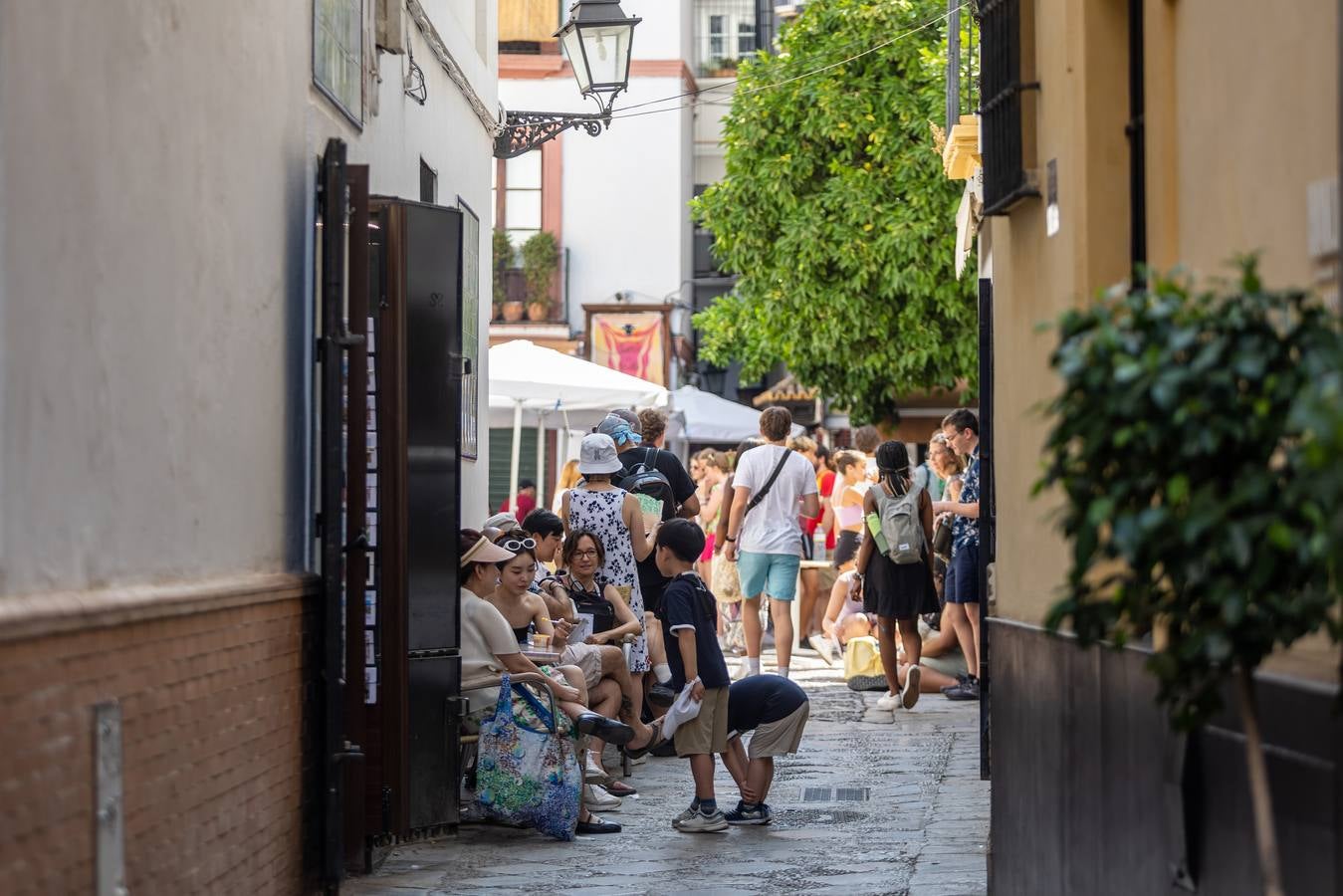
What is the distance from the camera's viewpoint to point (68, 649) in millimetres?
4895

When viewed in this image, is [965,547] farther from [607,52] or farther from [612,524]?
[607,52]

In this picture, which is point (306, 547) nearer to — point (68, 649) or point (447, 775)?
point (447, 775)

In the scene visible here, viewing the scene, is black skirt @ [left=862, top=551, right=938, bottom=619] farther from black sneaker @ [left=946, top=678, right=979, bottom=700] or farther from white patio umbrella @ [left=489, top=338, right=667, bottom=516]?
white patio umbrella @ [left=489, top=338, right=667, bottom=516]

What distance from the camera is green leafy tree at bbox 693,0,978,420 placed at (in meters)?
28.6

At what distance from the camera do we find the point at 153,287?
5.79 m

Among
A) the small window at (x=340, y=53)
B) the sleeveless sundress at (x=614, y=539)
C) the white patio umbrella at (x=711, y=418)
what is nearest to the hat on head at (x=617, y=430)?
the sleeveless sundress at (x=614, y=539)

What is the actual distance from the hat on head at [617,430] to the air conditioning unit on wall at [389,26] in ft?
13.1

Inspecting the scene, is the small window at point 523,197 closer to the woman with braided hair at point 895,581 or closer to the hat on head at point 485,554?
the woman with braided hair at point 895,581

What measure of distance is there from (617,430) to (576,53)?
3.12 meters

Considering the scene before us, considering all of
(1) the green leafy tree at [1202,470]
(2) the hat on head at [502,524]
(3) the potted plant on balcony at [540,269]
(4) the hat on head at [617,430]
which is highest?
(3) the potted plant on balcony at [540,269]

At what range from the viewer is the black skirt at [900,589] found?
1384 centimetres

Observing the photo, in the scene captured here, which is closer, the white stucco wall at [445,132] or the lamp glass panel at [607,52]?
the white stucco wall at [445,132]

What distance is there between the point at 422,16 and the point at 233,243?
14.0 ft

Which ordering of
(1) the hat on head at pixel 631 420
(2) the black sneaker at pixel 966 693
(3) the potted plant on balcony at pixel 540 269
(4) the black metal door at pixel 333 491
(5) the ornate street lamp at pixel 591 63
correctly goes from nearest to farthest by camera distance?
(4) the black metal door at pixel 333 491, (1) the hat on head at pixel 631 420, (5) the ornate street lamp at pixel 591 63, (2) the black sneaker at pixel 966 693, (3) the potted plant on balcony at pixel 540 269
